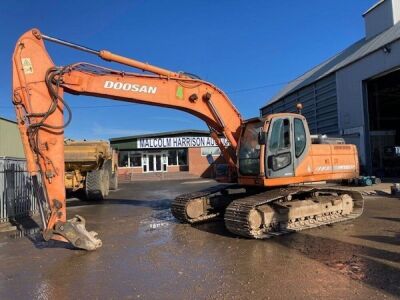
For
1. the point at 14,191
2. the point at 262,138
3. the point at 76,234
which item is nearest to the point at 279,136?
the point at 262,138

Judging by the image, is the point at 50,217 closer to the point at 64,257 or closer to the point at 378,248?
the point at 64,257

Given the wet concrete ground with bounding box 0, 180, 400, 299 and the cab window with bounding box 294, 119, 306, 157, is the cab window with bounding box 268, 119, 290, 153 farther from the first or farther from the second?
the wet concrete ground with bounding box 0, 180, 400, 299

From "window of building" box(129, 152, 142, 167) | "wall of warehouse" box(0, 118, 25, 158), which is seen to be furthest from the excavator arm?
"window of building" box(129, 152, 142, 167)

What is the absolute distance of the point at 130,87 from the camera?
31.9 ft

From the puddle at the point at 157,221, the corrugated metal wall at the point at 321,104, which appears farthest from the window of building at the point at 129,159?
the puddle at the point at 157,221

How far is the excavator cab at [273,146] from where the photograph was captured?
995 cm

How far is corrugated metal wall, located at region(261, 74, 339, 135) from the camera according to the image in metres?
26.1

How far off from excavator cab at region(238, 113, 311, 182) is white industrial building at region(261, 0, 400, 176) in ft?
40.6

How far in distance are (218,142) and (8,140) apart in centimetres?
2187

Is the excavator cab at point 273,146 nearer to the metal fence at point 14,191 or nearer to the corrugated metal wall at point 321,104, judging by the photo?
the metal fence at point 14,191

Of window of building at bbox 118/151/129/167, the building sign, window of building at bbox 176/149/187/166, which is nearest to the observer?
the building sign

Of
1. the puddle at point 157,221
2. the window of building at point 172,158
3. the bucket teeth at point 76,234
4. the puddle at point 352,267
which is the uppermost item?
the window of building at point 172,158

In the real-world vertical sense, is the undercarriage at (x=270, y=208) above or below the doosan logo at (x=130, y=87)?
below

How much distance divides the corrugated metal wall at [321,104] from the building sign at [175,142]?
52.4 ft
